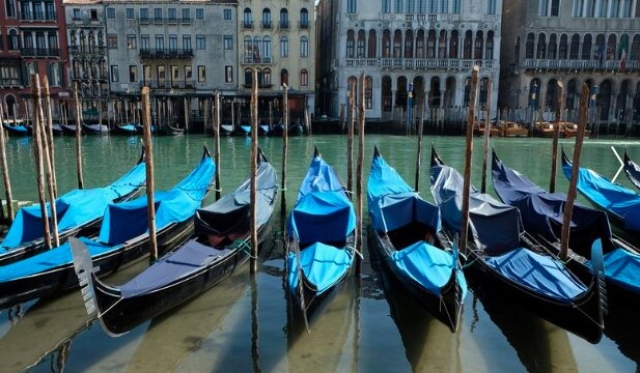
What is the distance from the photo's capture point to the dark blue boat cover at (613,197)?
7.82m

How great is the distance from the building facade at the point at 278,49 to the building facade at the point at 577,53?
11851mm

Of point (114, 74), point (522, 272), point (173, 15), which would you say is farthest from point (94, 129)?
point (522, 272)

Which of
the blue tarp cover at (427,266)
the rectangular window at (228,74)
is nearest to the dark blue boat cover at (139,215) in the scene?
the blue tarp cover at (427,266)

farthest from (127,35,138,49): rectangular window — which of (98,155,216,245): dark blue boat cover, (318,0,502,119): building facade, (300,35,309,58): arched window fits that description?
(98,155,216,245): dark blue boat cover

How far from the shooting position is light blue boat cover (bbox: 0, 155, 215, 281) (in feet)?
17.9

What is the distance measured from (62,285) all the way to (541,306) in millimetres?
4898

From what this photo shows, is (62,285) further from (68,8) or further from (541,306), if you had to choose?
(68,8)

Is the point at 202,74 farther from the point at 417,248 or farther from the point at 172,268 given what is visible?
the point at 417,248

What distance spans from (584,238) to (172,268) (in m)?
5.19

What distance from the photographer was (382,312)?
5.71 m

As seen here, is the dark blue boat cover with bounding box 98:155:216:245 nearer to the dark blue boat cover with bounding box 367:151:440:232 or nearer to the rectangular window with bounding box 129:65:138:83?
the dark blue boat cover with bounding box 367:151:440:232

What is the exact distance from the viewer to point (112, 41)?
29406 mm

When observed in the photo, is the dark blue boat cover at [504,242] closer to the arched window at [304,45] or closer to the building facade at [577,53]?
the arched window at [304,45]

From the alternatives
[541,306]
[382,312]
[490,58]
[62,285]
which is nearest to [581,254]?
[541,306]
